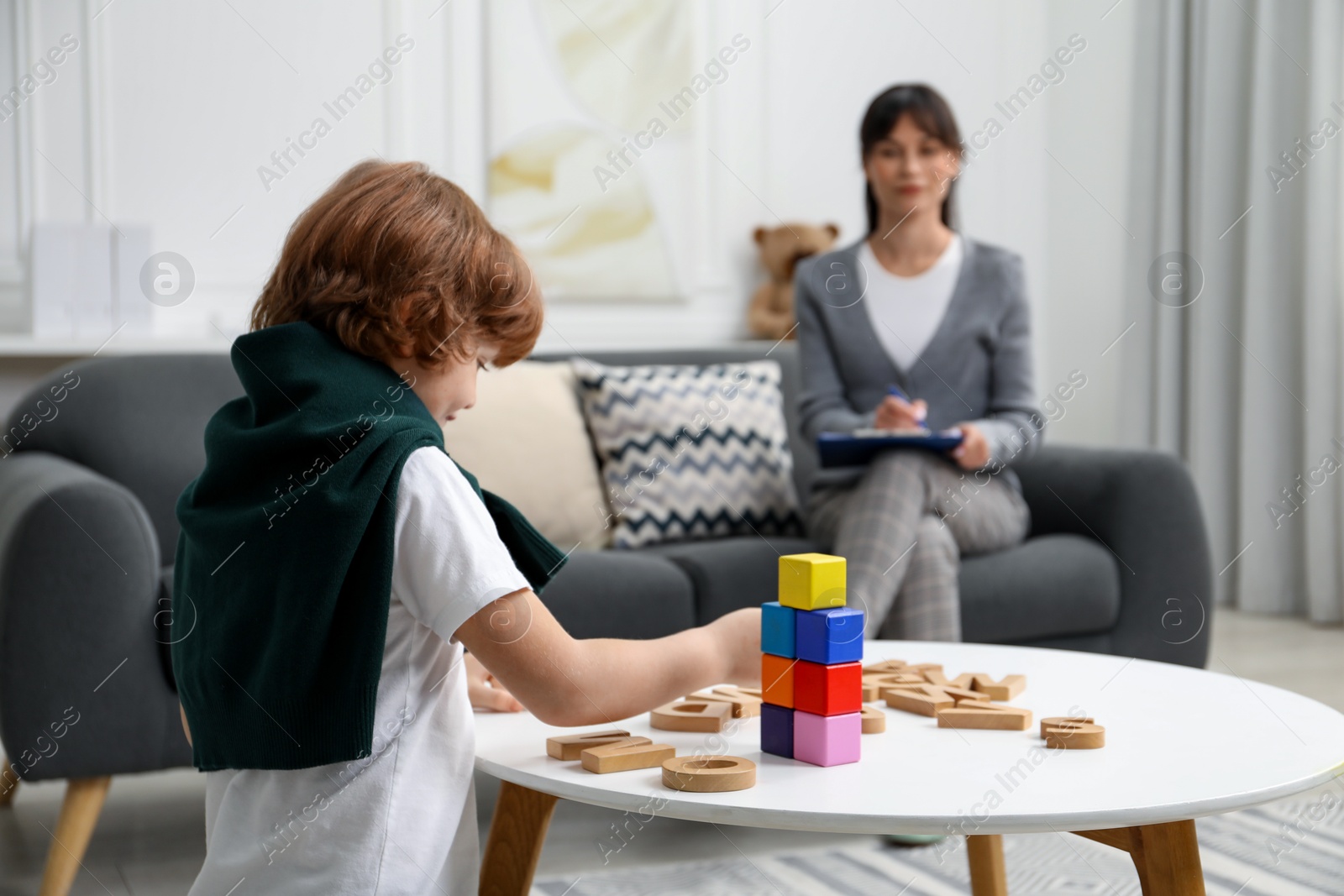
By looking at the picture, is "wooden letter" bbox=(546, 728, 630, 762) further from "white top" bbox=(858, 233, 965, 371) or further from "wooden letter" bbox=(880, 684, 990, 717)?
"white top" bbox=(858, 233, 965, 371)

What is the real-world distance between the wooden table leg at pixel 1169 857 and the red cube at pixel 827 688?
0.58ft

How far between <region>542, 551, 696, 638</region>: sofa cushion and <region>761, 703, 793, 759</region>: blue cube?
97 centimetres

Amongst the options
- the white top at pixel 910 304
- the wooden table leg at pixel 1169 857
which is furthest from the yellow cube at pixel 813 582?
the white top at pixel 910 304

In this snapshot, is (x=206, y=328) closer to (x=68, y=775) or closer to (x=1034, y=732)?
(x=68, y=775)

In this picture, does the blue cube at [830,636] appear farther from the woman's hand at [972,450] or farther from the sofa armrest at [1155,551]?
the sofa armrest at [1155,551]

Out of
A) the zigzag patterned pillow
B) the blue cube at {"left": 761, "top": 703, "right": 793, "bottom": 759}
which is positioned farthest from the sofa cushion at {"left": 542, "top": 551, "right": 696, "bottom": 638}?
the blue cube at {"left": 761, "top": 703, "right": 793, "bottom": 759}

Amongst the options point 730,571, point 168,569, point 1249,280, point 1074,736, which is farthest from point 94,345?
point 1249,280

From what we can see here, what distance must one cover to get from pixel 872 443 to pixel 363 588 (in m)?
1.39

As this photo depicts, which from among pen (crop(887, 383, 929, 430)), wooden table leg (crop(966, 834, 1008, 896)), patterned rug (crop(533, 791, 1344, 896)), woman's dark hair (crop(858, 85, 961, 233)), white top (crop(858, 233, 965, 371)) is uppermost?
woman's dark hair (crop(858, 85, 961, 233))

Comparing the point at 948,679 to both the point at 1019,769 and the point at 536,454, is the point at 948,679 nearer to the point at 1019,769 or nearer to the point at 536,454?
the point at 1019,769

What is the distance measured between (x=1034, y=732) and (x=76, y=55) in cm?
271

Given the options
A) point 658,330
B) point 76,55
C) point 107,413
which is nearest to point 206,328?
point 76,55

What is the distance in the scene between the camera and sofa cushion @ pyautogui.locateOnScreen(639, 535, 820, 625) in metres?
2.02

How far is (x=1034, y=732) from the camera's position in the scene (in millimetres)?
969
